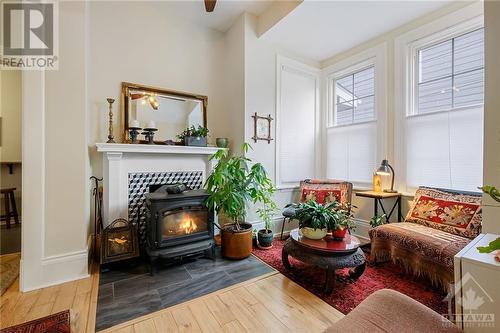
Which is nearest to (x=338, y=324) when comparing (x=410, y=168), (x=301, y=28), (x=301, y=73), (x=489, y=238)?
(x=489, y=238)

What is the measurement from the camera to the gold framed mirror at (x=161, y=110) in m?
2.84

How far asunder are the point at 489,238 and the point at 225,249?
2.17 meters

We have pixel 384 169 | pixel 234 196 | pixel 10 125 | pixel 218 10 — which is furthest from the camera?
pixel 10 125

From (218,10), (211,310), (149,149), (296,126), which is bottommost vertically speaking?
(211,310)

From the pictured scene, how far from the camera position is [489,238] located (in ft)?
3.84

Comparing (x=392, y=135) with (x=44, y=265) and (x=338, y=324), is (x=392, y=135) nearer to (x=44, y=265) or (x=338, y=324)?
(x=338, y=324)

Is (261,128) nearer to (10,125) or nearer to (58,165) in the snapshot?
(58,165)

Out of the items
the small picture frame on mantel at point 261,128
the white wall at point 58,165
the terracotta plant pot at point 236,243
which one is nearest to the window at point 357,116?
the small picture frame on mantel at point 261,128

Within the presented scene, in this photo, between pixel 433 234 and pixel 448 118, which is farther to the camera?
pixel 448 118

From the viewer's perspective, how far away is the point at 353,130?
358 cm

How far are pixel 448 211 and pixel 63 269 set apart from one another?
3691 mm

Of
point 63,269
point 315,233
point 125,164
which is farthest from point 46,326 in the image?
point 315,233

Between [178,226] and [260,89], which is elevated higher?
[260,89]

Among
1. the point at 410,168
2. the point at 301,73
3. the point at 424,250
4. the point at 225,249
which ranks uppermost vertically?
the point at 301,73
